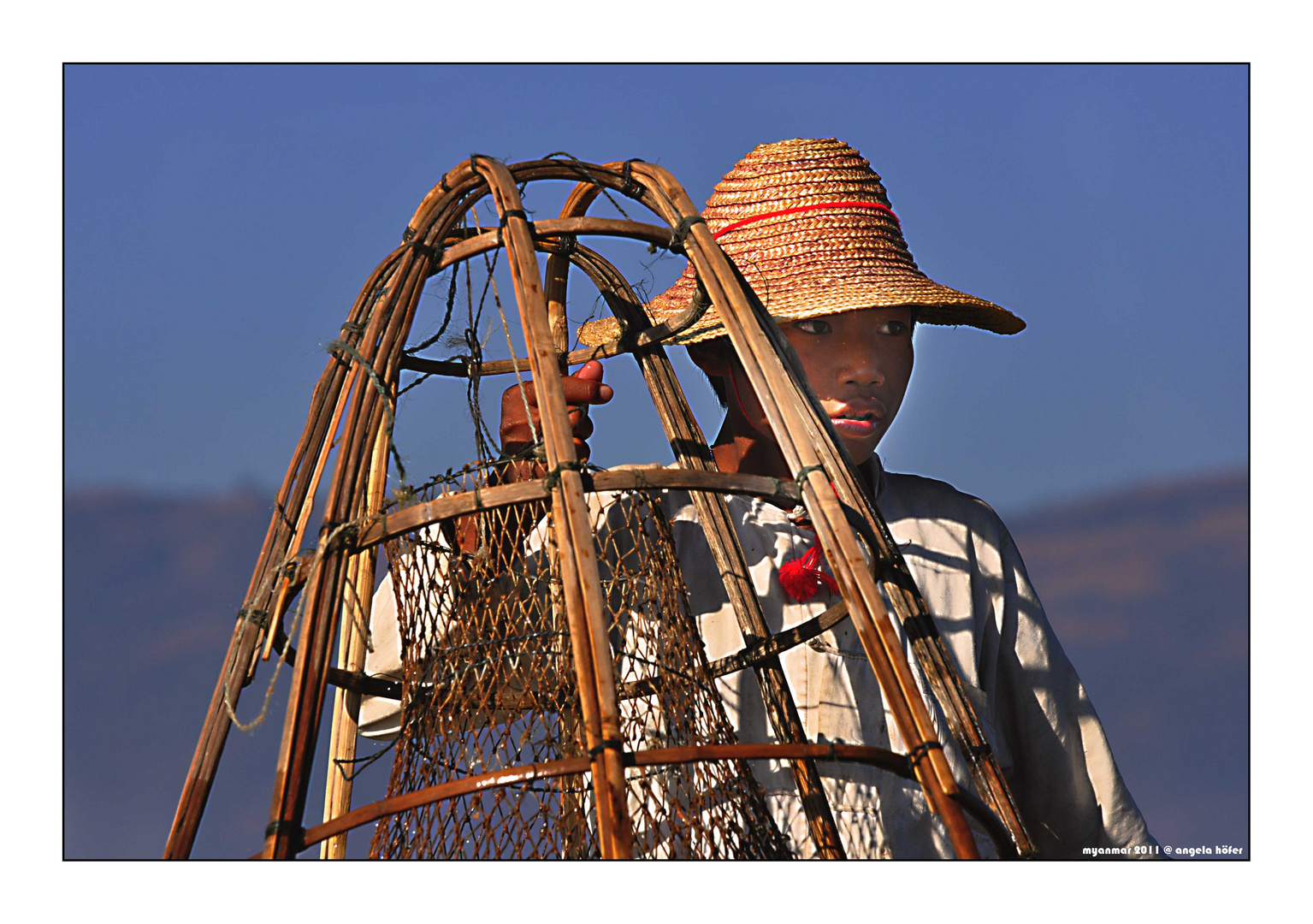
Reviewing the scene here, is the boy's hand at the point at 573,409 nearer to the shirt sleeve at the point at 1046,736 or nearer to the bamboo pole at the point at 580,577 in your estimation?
the bamboo pole at the point at 580,577

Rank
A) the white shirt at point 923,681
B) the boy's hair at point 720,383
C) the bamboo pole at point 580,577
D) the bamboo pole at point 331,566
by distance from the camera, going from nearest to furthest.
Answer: the bamboo pole at point 580,577, the bamboo pole at point 331,566, the white shirt at point 923,681, the boy's hair at point 720,383

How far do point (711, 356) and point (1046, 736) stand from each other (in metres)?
0.90

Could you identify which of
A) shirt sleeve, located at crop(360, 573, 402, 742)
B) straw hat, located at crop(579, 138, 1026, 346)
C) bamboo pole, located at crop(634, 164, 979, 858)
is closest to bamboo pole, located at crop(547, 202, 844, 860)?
straw hat, located at crop(579, 138, 1026, 346)

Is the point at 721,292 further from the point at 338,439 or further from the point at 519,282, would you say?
the point at 338,439

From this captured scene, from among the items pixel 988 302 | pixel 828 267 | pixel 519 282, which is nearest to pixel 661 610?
pixel 519 282

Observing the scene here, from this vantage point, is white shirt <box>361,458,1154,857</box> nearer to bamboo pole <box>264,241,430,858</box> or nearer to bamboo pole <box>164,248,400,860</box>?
bamboo pole <box>164,248,400,860</box>

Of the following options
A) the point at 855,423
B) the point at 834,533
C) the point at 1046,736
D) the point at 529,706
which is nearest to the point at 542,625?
the point at 529,706

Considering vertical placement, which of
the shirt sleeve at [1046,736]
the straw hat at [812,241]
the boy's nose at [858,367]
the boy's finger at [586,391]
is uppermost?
the straw hat at [812,241]

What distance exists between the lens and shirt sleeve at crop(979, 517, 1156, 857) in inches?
92.0

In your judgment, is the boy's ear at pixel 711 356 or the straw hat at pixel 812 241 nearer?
the straw hat at pixel 812 241

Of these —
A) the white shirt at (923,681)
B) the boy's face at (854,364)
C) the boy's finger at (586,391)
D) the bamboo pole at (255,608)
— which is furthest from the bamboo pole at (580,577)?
the boy's face at (854,364)

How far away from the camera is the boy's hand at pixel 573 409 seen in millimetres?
2104

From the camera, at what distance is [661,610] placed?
6.45 feet

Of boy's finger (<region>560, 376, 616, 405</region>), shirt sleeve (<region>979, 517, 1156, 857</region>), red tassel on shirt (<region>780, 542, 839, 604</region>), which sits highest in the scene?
boy's finger (<region>560, 376, 616, 405</region>)
